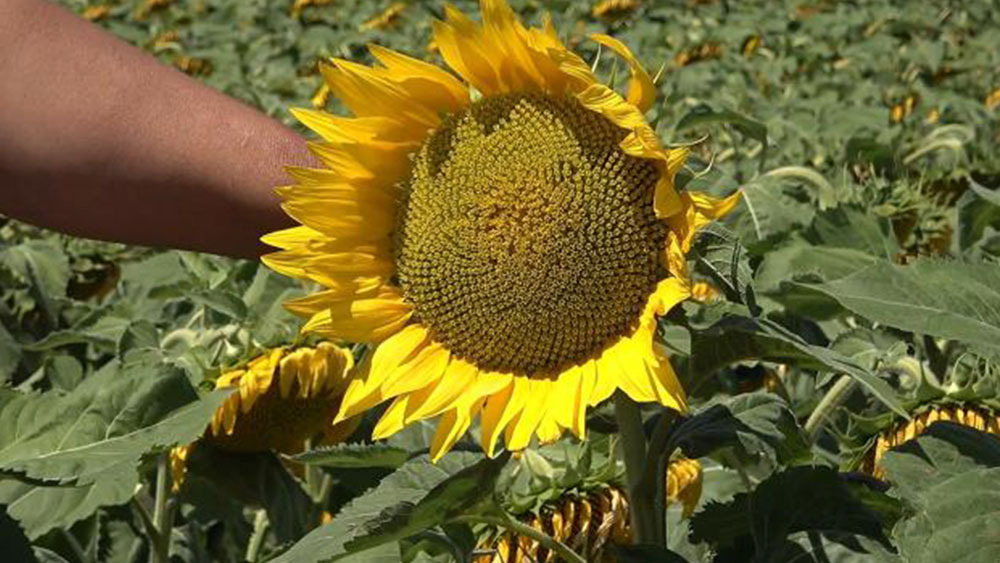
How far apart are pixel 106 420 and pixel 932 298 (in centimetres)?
Answer: 67

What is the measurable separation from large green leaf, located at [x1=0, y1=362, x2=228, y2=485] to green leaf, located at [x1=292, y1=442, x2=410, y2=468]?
0.09 m

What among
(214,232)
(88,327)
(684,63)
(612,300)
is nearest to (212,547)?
(88,327)

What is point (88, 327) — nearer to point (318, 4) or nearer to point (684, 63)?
point (684, 63)

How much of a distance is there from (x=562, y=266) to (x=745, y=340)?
15cm

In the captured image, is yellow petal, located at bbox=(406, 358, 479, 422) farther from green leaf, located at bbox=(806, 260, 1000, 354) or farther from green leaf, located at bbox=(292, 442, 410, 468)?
green leaf, located at bbox=(806, 260, 1000, 354)

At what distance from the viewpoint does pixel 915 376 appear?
1.48 m

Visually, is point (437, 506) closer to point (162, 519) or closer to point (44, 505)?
point (44, 505)

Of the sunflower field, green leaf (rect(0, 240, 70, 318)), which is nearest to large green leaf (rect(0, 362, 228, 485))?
the sunflower field

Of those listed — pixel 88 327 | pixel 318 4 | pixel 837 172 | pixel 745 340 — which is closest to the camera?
pixel 745 340

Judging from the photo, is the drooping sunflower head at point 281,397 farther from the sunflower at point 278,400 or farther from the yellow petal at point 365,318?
the yellow petal at point 365,318

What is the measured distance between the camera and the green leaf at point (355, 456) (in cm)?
133

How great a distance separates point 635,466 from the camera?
123 centimetres

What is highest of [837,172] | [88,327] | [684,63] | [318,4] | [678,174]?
[678,174]

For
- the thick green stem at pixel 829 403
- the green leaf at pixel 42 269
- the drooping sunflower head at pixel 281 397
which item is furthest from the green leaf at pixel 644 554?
the green leaf at pixel 42 269
